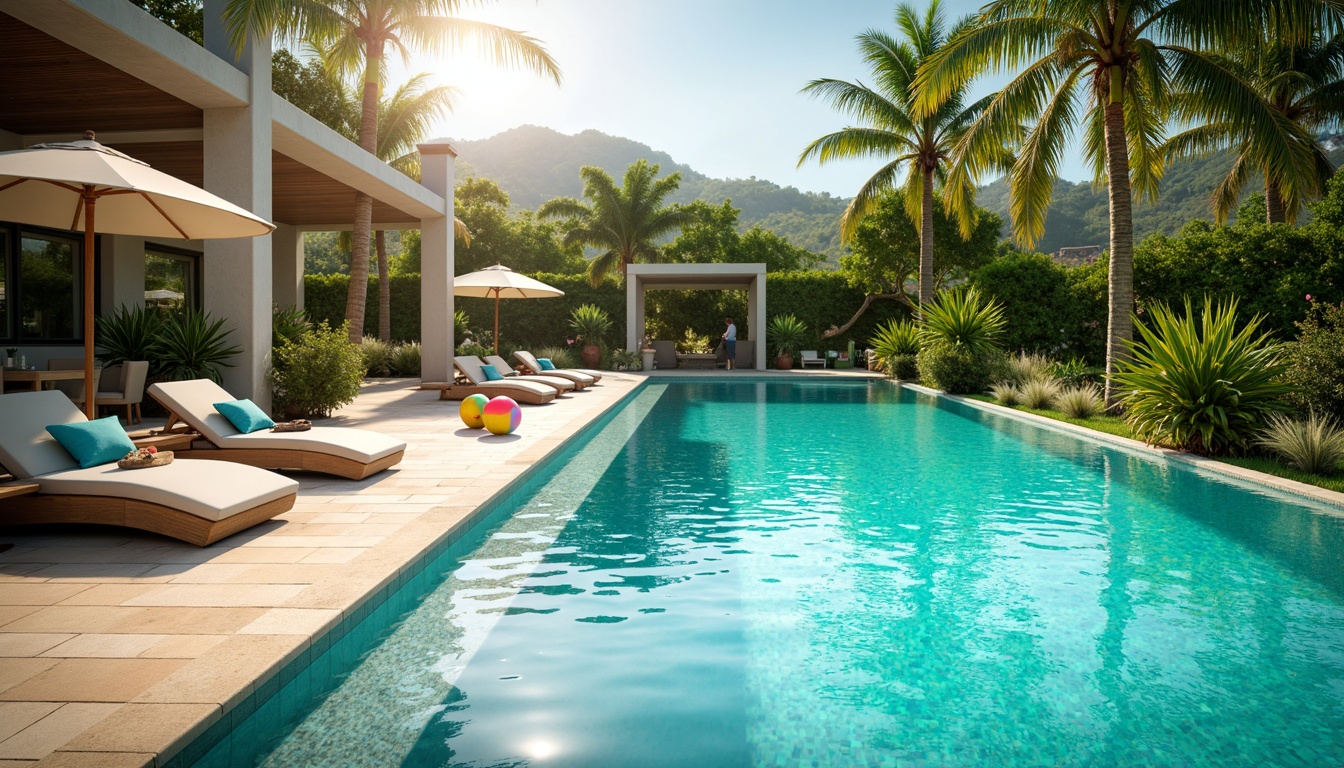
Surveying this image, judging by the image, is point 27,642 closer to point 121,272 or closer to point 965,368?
point 121,272

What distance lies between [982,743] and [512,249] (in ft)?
149

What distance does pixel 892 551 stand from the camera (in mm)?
5113

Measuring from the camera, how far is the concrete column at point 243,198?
8992 mm

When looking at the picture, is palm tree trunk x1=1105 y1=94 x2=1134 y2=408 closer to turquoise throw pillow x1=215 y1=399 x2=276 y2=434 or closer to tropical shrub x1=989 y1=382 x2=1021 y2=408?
tropical shrub x1=989 y1=382 x2=1021 y2=408

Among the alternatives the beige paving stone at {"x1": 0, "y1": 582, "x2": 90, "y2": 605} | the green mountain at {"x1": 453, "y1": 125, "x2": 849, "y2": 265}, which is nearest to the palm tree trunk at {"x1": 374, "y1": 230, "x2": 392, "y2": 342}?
the beige paving stone at {"x1": 0, "y1": 582, "x2": 90, "y2": 605}

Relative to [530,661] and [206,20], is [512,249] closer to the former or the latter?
[206,20]

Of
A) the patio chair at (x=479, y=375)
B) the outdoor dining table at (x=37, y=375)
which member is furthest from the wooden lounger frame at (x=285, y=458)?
the patio chair at (x=479, y=375)

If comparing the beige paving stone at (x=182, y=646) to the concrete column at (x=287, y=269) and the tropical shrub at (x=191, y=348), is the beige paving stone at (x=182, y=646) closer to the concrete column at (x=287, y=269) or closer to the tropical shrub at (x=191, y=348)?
the tropical shrub at (x=191, y=348)

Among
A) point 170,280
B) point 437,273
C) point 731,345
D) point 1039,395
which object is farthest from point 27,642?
point 731,345

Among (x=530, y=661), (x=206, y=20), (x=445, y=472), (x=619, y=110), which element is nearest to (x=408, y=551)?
(x=530, y=661)

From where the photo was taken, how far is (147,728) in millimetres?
2326

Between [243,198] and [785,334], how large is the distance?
712 inches

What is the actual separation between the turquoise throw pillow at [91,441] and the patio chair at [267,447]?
1038 millimetres

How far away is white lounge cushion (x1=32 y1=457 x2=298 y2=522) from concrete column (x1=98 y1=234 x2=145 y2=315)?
10198 millimetres
